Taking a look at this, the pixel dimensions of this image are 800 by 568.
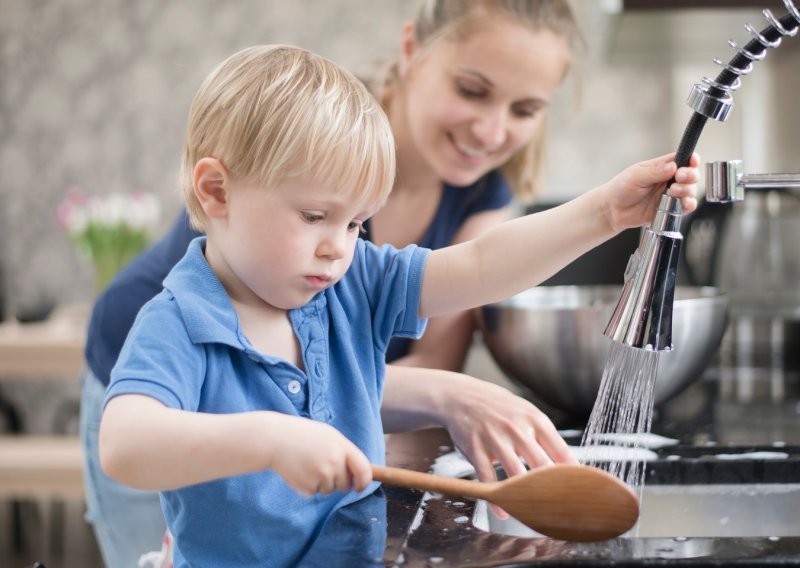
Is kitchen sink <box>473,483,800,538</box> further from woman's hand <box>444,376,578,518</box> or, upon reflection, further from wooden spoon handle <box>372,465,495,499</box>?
wooden spoon handle <box>372,465,495,499</box>

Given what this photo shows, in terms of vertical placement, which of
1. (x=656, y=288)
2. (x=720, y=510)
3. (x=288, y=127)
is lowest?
(x=720, y=510)

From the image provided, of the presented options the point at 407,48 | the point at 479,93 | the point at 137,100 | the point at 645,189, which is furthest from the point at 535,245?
the point at 137,100

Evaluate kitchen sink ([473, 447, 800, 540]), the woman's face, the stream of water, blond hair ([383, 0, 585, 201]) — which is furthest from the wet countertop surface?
blond hair ([383, 0, 585, 201])

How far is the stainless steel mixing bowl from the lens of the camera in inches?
42.6

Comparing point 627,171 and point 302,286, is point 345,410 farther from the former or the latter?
point 627,171

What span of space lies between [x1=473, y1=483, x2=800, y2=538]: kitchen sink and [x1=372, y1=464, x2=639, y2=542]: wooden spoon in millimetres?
330

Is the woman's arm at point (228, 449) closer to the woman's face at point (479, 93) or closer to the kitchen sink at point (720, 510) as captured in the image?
the kitchen sink at point (720, 510)

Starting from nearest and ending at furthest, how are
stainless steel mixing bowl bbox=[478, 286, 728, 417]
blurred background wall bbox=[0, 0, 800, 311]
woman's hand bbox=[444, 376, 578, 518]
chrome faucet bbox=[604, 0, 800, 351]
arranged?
chrome faucet bbox=[604, 0, 800, 351], woman's hand bbox=[444, 376, 578, 518], stainless steel mixing bowl bbox=[478, 286, 728, 417], blurred background wall bbox=[0, 0, 800, 311]

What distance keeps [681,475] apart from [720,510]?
51 millimetres

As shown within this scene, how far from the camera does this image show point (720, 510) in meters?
0.94

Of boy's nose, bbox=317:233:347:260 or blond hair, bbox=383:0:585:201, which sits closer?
boy's nose, bbox=317:233:347:260

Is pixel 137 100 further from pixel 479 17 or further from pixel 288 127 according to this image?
pixel 288 127

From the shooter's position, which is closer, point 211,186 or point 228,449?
point 228,449

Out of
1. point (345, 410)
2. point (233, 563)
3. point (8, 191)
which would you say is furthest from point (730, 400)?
point (8, 191)
